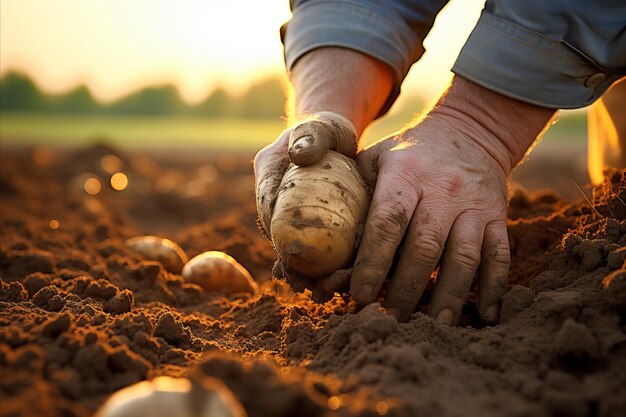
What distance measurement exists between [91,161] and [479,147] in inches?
340

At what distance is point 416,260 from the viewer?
2.29 metres

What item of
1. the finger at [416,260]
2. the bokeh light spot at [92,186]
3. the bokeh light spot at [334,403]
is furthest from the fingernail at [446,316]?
the bokeh light spot at [92,186]

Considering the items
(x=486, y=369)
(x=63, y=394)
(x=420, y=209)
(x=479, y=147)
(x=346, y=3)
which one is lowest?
(x=63, y=394)

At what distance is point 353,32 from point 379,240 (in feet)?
4.03

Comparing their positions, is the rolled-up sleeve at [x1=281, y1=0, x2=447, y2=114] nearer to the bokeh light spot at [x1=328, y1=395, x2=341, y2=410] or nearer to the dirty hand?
the dirty hand

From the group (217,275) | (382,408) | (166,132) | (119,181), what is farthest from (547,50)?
(166,132)

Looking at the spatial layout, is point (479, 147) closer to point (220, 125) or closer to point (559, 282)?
point (559, 282)

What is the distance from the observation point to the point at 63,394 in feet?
5.13

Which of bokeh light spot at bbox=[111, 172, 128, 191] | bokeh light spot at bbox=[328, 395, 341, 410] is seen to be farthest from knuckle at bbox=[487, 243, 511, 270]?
bokeh light spot at bbox=[111, 172, 128, 191]

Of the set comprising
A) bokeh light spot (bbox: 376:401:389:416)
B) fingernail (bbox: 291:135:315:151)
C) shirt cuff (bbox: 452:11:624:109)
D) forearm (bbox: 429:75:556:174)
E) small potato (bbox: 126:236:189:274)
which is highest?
shirt cuff (bbox: 452:11:624:109)

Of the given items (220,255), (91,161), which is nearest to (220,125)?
(91,161)

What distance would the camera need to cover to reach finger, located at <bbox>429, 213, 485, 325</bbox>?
2305 millimetres

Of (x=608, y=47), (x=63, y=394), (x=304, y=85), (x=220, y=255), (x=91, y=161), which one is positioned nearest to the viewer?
(x=63, y=394)

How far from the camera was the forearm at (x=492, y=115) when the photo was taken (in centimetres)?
257
